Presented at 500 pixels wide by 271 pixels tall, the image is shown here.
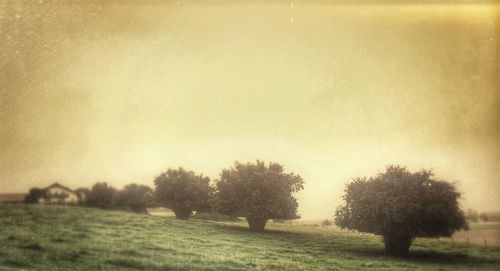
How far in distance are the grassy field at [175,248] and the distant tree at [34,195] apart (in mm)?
205

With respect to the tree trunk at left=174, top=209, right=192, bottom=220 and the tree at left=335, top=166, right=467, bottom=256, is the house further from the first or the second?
the tree at left=335, top=166, right=467, bottom=256

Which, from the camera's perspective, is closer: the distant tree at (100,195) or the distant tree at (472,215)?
the distant tree at (472,215)

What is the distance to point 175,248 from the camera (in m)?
10.3

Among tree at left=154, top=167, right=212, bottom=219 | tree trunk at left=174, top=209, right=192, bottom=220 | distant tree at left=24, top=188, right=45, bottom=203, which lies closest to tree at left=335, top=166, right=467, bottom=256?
tree at left=154, top=167, right=212, bottom=219

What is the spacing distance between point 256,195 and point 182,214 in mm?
3673

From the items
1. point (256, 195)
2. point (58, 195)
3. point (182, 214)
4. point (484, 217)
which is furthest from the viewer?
Result: point (182, 214)

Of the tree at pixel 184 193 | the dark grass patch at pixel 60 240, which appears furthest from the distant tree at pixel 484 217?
the dark grass patch at pixel 60 240

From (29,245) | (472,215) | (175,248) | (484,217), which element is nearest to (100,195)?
A: (29,245)

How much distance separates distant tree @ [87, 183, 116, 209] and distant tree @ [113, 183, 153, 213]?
0.20 m

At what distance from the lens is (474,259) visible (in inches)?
380

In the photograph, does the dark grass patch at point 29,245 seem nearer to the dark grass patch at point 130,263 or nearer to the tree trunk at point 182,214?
the dark grass patch at point 130,263

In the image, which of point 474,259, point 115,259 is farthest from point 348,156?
point 115,259

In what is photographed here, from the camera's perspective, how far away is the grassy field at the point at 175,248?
9.28 meters

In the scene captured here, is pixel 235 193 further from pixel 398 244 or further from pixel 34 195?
pixel 34 195
